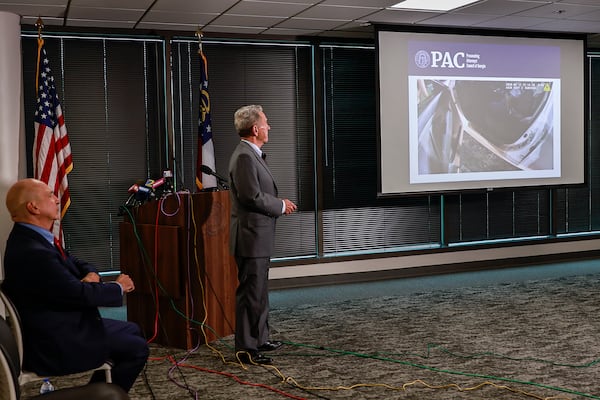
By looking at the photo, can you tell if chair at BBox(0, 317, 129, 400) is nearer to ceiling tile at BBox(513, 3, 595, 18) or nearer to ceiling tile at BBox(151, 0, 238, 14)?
ceiling tile at BBox(151, 0, 238, 14)

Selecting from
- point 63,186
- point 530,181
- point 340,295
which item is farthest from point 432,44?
point 63,186

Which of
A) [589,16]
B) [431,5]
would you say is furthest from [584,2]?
[431,5]

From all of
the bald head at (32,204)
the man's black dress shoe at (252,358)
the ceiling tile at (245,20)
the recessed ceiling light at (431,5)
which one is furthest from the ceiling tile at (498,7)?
the bald head at (32,204)

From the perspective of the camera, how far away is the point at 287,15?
6070 mm

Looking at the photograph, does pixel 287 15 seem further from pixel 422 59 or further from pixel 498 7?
pixel 498 7

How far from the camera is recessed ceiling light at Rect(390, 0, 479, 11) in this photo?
19.1 ft

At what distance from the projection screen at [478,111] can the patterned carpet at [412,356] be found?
1.49 m

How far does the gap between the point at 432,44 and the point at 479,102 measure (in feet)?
2.65

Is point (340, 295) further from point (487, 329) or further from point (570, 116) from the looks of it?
point (570, 116)

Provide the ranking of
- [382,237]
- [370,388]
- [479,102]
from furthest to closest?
[382,237]
[479,102]
[370,388]

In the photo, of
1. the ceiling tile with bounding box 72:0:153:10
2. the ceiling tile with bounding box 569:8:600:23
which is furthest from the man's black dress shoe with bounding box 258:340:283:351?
the ceiling tile with bounding box 569:8:600:23

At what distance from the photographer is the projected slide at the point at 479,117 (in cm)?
687

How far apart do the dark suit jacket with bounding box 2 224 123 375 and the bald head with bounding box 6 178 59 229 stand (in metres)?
0.05

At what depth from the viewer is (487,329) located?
505 centimetres
